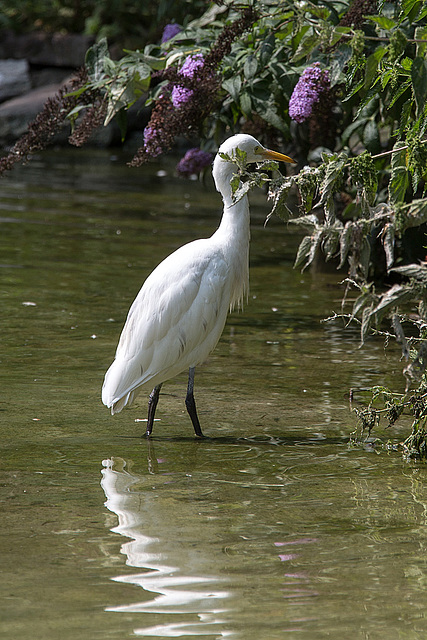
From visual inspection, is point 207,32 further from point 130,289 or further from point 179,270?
point 179,270

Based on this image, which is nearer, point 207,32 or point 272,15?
point 272,15

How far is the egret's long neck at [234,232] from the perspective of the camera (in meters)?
4.81

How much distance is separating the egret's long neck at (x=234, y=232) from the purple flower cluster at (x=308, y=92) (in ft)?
3.83

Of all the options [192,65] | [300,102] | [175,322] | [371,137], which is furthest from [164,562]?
[371,137]

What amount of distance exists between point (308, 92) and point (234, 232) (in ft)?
4.98

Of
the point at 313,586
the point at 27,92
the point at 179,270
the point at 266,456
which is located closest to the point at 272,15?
the point at 179,270

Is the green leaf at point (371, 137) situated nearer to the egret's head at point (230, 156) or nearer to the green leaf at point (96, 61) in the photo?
the green leaf at point (96, 61)

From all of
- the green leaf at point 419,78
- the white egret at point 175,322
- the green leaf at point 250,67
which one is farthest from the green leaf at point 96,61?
the green leaf at point 419,78

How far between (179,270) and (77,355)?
56.8 inches

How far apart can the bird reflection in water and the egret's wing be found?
Answer: 26.9 inches

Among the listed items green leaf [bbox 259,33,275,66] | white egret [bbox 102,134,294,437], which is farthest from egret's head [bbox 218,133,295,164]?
green leaf [bbox 259,33,275,66]

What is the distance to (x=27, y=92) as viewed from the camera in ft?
64.1

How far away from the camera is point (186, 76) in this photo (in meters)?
6.12

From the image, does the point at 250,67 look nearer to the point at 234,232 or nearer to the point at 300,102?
the point at 300,102
